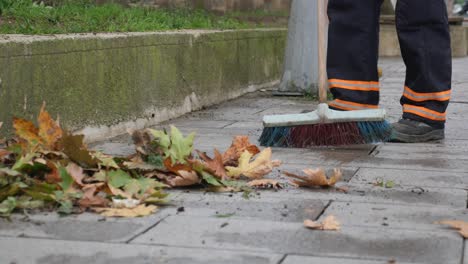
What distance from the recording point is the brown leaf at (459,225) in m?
2.81

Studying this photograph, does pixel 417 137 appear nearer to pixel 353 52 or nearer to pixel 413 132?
pixel 413 132

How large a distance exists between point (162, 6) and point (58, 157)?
4318 millimetres

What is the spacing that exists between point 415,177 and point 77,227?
1535 mm

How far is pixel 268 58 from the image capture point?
833cm

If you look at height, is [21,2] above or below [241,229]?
above

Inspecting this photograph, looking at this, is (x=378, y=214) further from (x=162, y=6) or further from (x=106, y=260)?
(x=162, y=6)

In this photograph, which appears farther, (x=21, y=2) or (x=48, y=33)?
(x=21, y=2)

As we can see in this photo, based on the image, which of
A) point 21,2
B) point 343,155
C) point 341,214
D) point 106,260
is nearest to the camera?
point 106,260

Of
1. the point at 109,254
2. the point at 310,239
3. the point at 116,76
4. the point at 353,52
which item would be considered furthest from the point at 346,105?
the point at 109,254

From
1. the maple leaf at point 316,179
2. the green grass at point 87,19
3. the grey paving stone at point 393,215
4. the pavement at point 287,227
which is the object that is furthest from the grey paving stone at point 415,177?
Result: the green grass at point 87,19

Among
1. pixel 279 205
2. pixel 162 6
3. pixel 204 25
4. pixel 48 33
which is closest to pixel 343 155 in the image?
pixel 279 205

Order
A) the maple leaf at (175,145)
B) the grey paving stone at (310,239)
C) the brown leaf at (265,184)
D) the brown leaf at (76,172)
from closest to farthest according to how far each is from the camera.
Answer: the grey paving stone at (310,239) < the brown leaf at (76,172) < the brown leaf at (265,184) < the maple leaf at (175,145)

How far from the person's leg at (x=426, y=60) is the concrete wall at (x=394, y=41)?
892 centimetres

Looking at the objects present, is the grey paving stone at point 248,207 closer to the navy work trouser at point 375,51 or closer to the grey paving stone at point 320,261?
the grey paving stone at point 320,261
